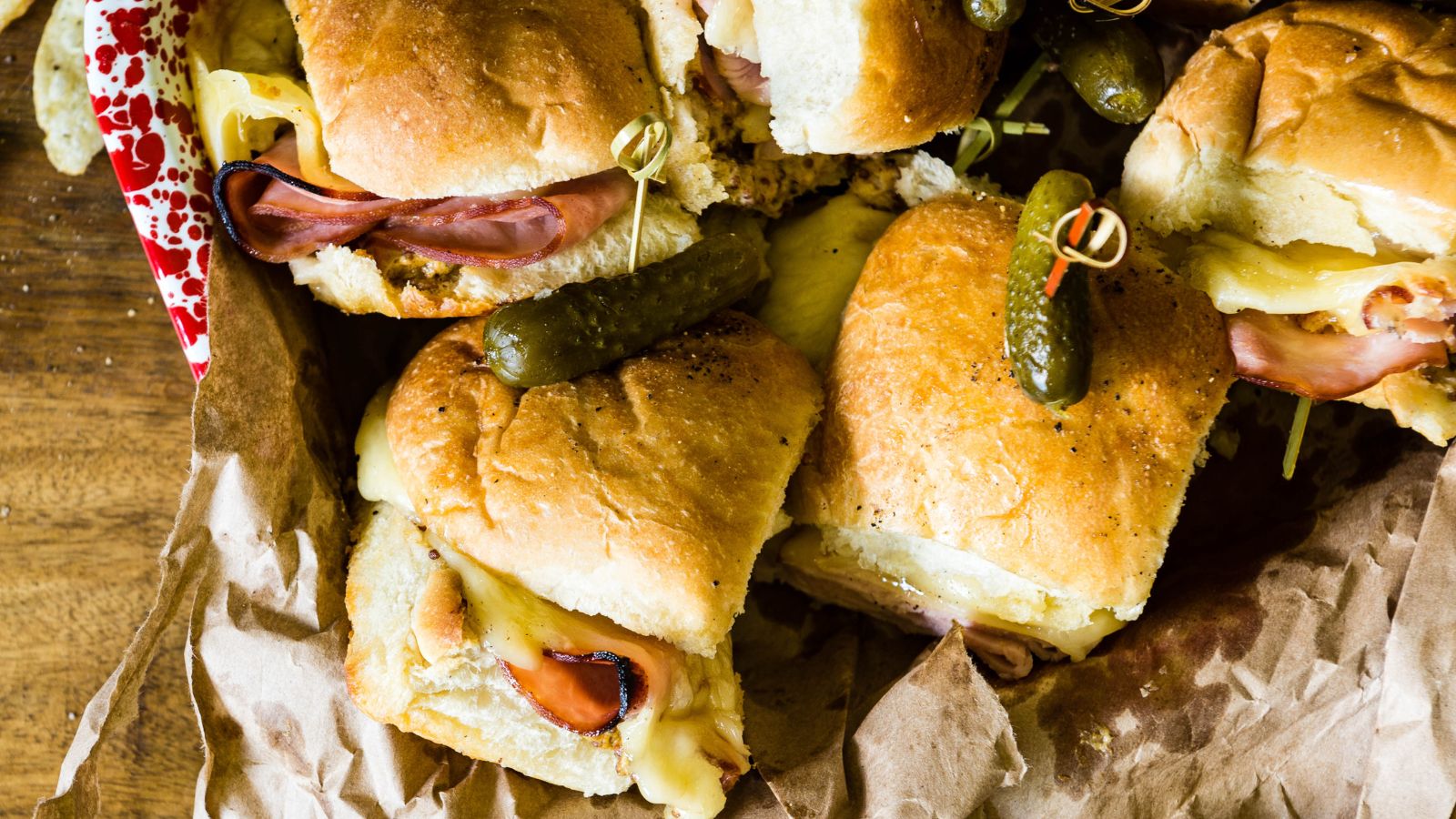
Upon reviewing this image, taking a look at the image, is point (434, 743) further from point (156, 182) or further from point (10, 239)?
point (10, 239)

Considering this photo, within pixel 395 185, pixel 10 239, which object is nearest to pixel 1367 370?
pixel 395 185

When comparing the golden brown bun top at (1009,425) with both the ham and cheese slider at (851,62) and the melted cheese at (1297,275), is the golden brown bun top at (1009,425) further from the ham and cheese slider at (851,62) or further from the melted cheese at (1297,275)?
the ham and cheese slider at (851,62)

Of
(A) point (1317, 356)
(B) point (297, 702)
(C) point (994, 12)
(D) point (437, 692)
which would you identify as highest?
(C) point (994, 12)

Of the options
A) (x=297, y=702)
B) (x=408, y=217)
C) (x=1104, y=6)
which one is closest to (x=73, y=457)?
(x=297, y=702)

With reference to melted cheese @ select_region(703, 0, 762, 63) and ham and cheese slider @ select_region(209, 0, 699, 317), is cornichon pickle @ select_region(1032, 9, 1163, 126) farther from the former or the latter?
ham and cheese slider @ select_region(209, 0, 699, 317)

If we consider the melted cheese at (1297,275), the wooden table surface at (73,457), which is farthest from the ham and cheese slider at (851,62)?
the wooden table surface at (73,457)

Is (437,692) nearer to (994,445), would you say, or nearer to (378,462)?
(378,462)
